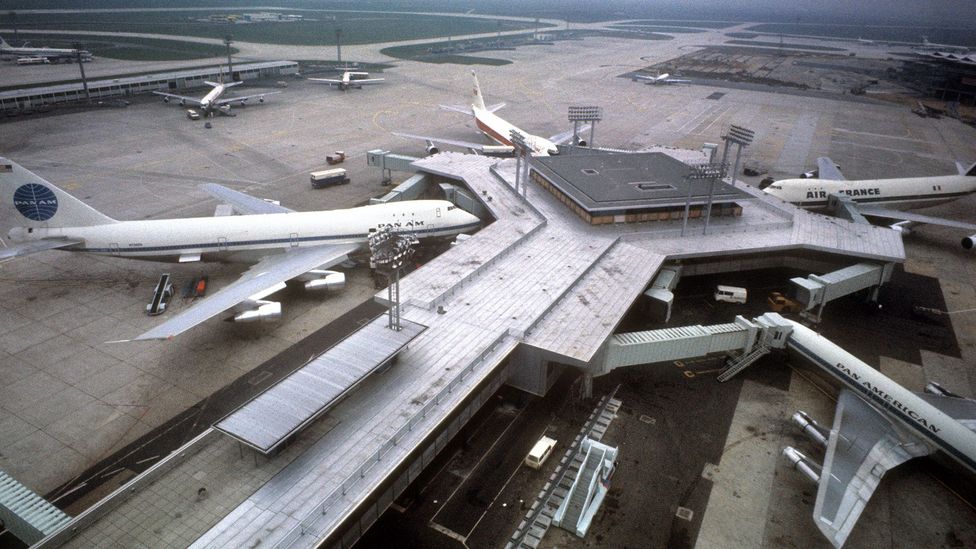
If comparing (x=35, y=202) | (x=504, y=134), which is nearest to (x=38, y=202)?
(x=35, y=202)

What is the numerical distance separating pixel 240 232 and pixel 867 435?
55311mm

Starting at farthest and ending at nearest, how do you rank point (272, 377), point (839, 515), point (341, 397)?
1. point (272, 377)
2. point (341, 397)
3. point (839, 515)

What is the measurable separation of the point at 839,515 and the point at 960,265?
5452 centimetres

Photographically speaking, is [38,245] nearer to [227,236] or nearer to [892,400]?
[227,236]

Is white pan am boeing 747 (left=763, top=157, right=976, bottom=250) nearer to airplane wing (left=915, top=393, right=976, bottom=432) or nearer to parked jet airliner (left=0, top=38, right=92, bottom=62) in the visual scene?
airplane wing (left=915, top=393, right=976, bottom=432)

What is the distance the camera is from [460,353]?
3991 cm

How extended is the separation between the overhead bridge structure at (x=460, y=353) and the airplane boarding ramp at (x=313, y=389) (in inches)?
21.6

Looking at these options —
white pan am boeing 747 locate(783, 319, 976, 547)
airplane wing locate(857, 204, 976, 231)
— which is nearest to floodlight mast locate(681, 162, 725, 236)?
Answer: white pan am boeing 747 locate(783, 319, 976, 547)

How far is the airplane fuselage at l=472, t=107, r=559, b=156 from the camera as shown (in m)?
92.2

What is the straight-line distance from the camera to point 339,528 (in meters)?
26.6

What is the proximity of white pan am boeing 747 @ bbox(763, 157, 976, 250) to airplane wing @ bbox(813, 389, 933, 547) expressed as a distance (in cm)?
4264

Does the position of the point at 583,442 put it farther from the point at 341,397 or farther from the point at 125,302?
the point at 125,302

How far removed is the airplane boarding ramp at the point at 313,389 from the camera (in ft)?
96.3

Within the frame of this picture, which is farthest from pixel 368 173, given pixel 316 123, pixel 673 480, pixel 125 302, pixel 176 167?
pixel 673 480
